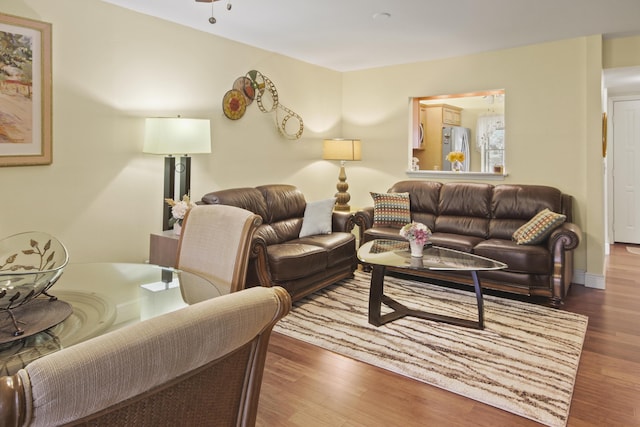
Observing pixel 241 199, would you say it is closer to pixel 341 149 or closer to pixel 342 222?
pixel 342 222

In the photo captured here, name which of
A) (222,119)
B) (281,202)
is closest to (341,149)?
(281,202)

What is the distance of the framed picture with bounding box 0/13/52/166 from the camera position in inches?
114

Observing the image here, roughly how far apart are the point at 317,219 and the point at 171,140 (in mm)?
1680

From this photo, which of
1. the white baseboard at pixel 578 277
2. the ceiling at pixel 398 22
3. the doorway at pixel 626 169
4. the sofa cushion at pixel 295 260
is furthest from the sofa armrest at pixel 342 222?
the doorway at pixel 626 169

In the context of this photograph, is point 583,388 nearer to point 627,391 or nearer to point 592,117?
point 627,391

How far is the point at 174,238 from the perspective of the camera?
348 centimetres

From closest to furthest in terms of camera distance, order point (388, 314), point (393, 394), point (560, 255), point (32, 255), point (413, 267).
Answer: point (32, 255)
point (393, 394)
point (413, 267)
point (388, 314)
point (560, 255)

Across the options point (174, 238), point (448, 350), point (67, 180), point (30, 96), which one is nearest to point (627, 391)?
point (448, 350)

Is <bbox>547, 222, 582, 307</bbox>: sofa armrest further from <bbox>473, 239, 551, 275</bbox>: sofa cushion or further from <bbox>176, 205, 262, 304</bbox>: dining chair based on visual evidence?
<bbox>176, 205, 262, 304</bbox>: dining chair

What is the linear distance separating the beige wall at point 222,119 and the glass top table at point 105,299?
4.33 ft

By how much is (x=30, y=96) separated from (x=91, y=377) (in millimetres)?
3174

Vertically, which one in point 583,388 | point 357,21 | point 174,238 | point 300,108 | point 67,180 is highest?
point 357,21

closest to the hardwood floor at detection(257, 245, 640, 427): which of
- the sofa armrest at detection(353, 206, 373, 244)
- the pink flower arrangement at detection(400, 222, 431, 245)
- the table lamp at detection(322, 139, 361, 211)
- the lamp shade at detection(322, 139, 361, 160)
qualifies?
the pink flower arrangement at detection(400, 222, 431, 245)

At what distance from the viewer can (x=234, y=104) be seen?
14.6 feet
